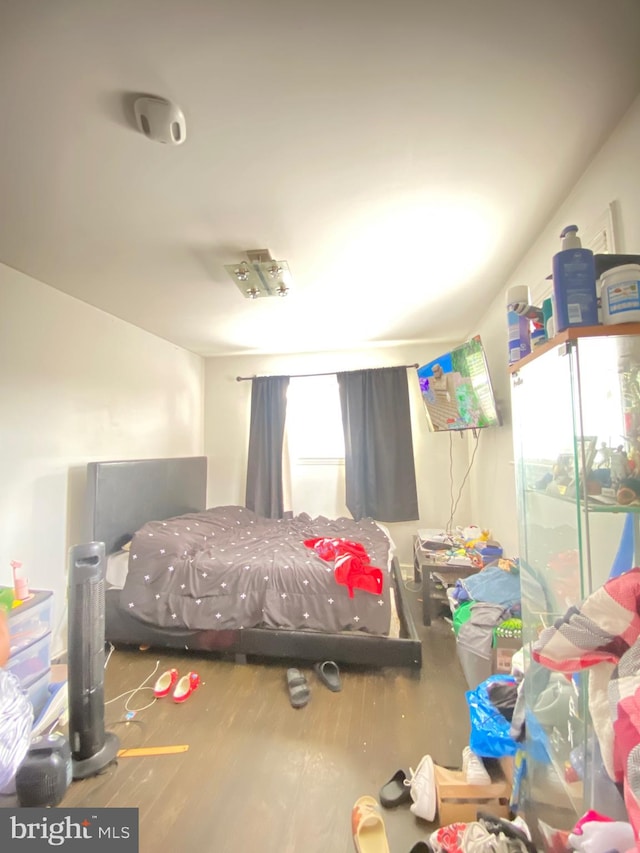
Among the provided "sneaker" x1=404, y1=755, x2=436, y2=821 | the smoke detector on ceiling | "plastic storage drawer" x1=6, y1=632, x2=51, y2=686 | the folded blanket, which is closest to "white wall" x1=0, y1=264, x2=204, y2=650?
"plastic storage drawer" x1=6, y1=632, x2=51, y2=686

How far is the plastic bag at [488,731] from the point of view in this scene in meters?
1.26

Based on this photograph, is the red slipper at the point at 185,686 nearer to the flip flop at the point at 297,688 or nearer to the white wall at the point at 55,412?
the flip flop at the point at 297,688

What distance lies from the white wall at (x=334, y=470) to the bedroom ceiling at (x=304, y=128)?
6.16 ft

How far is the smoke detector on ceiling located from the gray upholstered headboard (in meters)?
2.09

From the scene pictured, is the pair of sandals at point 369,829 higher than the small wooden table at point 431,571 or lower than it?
lower

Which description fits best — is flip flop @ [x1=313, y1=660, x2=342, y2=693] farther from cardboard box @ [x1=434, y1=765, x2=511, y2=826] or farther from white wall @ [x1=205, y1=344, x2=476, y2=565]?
white wall @ [x1=205, y1=344, x2=476, y2=565]

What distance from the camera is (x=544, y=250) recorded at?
179cm

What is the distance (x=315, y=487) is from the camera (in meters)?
4.06

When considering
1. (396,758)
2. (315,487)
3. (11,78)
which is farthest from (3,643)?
(315,487)

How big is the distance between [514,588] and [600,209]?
6.26 ft

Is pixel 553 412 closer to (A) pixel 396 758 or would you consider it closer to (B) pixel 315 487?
(A) pixel 396 758

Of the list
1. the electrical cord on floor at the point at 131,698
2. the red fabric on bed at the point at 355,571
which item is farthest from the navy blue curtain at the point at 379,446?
the electrical cord on floor at the point at 131,698

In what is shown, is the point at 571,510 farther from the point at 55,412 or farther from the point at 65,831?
the point at 55,412

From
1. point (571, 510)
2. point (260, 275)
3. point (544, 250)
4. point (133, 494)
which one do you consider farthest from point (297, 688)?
point (544, 250)
